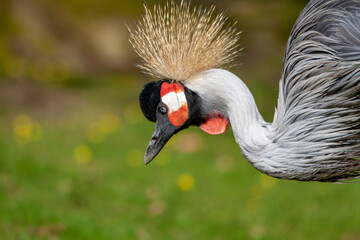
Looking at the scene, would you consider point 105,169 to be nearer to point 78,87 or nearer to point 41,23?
point 78,87

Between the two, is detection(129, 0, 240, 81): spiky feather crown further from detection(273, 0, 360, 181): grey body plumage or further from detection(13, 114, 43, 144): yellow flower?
detection(13, 114, 43, 144): yellow flower

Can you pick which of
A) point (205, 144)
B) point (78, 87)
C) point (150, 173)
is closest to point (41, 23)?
point (78, 87)

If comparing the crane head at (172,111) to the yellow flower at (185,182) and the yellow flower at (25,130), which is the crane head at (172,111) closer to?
the yellow flower at (185,182)

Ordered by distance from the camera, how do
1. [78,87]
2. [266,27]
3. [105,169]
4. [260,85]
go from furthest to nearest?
[266,27], [260,85], [78,87], [105,169]

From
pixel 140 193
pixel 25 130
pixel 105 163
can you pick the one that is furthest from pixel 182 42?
pixel 25 130

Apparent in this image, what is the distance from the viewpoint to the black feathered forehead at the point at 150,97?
1.77 meters

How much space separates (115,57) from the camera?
236 inches

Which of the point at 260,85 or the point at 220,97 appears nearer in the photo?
the point at 220,97

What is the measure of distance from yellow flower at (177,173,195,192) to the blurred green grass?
1 cm

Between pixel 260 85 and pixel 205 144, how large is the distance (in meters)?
1.83

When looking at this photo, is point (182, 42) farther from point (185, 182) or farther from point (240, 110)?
point (185, 182)

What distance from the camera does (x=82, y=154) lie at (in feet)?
12.0

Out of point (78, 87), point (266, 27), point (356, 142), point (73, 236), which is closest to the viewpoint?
point (356, 142)

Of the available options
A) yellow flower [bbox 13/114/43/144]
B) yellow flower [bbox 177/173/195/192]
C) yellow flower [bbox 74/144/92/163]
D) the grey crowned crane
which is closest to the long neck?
the grey crowned crane
